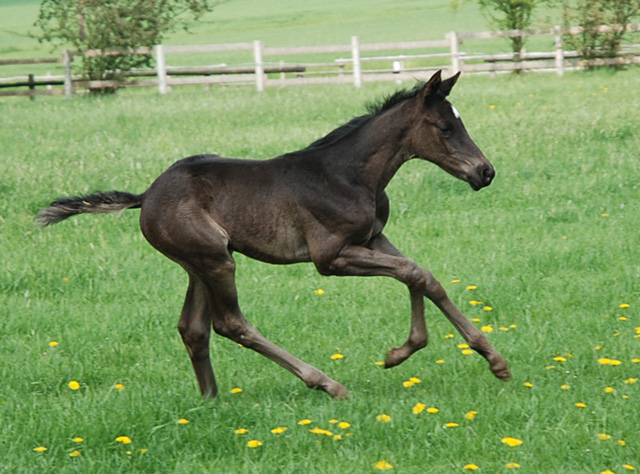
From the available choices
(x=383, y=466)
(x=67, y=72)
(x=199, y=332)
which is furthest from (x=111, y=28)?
(x=383, y=466)

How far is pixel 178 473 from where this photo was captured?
411 cm

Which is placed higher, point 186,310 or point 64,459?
point 186,310

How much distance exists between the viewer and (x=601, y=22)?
25.4 metres

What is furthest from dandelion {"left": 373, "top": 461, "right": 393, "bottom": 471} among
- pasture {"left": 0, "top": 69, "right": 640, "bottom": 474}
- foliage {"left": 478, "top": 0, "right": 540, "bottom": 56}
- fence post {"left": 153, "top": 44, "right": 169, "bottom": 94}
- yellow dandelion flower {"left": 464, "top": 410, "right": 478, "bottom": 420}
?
foliage {"left": 478, "top": 0, "right": 540, "bottom": 56}

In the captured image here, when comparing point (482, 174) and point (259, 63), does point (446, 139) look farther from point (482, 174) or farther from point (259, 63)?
point (259, 63)

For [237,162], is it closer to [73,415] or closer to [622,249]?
[73,415]

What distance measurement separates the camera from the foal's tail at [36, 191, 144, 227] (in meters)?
5.34

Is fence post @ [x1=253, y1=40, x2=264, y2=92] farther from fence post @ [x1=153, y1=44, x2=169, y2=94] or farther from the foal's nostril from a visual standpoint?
the foal's nostril

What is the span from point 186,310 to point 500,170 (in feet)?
20.3

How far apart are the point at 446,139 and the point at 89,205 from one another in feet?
7.06

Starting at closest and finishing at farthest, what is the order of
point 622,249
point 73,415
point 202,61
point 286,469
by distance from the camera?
1. point 286,469
2. point 73,415
3. point 622,249
4. point 202,61

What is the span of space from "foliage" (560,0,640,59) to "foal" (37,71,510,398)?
21.9m

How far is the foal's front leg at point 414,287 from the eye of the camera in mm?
4910

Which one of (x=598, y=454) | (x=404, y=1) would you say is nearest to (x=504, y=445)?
(x=598, y=454)
